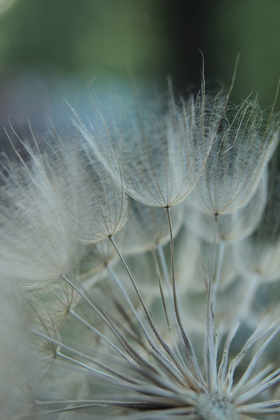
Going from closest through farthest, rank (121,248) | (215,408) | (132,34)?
(215,408) < (121,248) < (132,34)

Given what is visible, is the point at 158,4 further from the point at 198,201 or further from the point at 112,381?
the point at 112,381

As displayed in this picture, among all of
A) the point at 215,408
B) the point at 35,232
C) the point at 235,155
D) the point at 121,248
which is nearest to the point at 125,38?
the point at 121,248

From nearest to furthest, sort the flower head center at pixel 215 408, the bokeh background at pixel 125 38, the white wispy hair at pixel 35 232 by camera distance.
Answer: the flower head center at pixel 215 408, the white wispy hair at pixel 35 232, the bokeh background at pixel 125 38

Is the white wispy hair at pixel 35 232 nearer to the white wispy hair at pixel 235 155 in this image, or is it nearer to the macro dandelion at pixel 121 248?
the macro dandelion at pixel 121 248

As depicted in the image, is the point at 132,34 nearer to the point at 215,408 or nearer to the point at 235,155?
the point at 235,155

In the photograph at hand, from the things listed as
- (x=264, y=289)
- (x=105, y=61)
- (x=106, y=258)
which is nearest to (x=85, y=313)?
(x=106, y=258)

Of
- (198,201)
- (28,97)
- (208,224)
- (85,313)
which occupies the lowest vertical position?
(85,313)

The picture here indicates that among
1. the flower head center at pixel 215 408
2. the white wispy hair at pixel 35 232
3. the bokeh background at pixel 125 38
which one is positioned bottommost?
the flower head center at pixel 215 408

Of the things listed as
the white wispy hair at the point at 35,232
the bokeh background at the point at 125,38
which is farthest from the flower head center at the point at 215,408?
the bokeh background at the point at 125,38
